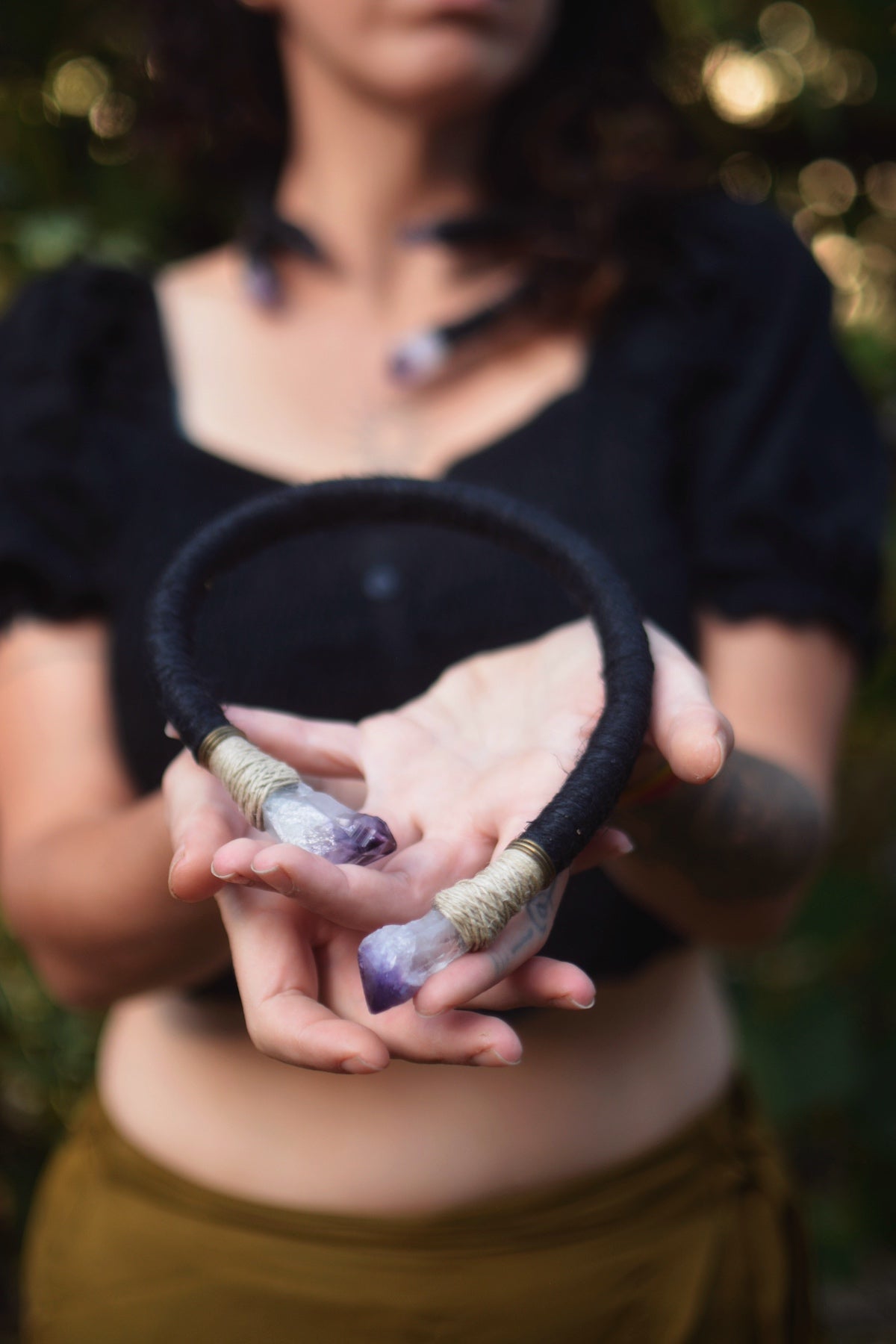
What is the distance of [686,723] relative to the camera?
535 mm

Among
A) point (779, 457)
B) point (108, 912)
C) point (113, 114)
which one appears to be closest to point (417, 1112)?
point (108, 912)

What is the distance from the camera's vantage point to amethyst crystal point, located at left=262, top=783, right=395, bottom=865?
0.49 m

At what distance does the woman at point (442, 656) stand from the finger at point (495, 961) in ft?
0.36

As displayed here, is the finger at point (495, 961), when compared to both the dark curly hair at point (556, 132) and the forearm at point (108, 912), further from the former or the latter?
the dark curly hair at point (556, 132)

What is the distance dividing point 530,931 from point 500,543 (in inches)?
11.1

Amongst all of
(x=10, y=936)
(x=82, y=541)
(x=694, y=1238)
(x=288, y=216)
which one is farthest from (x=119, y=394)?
(x=694, y=1238)

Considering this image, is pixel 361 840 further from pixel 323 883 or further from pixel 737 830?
pixel 737 830

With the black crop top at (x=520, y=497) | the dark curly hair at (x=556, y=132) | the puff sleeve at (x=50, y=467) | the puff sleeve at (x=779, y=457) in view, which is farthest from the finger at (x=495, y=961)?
the dark curly hair at (x=556, y=132)

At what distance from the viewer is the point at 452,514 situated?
27.1 inches

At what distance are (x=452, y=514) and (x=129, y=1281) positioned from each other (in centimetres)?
66

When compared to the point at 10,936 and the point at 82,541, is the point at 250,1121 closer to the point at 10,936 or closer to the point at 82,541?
the point at 82,541

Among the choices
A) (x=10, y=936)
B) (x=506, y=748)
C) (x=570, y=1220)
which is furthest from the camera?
(x=10, y=936)

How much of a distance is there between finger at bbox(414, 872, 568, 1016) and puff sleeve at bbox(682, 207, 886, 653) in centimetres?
53

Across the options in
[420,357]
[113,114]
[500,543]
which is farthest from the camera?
[113,114]
